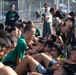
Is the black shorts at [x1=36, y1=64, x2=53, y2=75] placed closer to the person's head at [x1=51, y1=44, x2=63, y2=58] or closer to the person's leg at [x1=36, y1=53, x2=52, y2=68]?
the person's leg at [x1=36, y1=53, x2=52, y2=68]

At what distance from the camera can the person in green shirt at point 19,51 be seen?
7176 mm

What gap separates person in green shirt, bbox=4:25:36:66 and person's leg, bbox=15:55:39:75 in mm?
679

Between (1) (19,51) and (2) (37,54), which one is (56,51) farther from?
(1) (19,51)

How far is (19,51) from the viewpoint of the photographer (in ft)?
23.6

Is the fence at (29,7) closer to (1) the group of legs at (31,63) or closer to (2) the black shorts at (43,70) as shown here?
(1) the group of legs at (31,63)

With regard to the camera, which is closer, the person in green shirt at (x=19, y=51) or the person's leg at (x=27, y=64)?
the person's leg at (x=27, y=64)

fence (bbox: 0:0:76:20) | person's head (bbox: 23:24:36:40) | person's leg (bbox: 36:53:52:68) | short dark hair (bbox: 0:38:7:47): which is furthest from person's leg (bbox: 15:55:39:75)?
fence (bbox: 0:0:76:20)

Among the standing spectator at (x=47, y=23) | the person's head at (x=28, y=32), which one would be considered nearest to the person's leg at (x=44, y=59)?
the person's head at (x=28, y=32)

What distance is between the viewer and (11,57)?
7297 mm

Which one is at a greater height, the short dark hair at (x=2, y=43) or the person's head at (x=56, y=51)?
the short dark hair at (x=2, y=43)

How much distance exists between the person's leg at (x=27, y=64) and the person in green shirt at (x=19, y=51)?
2.23 feet

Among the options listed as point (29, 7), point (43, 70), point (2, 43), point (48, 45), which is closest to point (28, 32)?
point (48, 45)

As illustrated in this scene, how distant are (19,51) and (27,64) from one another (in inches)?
29.6

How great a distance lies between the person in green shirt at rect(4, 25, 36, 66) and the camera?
718cm
